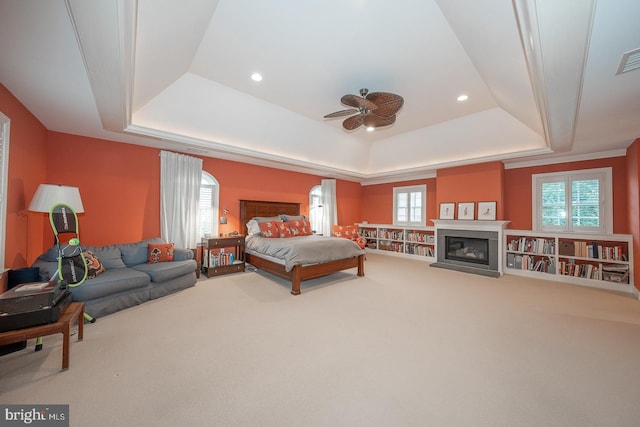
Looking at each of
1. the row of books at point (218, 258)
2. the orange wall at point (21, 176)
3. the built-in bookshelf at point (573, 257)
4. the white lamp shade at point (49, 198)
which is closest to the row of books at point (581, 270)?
the built-in bookshelf at point (573, 257)

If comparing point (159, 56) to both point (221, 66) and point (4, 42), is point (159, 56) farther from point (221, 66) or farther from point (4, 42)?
point (4, 42)

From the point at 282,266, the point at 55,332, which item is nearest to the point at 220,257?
the point at 282,266

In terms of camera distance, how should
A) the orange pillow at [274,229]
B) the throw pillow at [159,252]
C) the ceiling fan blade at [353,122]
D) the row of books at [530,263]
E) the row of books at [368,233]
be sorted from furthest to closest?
1. the row of books at [368,233]
2. the orange pillow at [274,229]
3. the row of books at [530,263]
4. the throw pillow at [159,252]
5. the ceiling fan blade at [353,122]

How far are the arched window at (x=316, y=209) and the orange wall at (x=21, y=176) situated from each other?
17.6 ft

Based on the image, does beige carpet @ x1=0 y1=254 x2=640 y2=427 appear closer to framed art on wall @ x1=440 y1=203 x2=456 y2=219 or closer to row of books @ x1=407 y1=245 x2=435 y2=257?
framed art on wall @ x1=440 y1=203 x2=456 y2=219

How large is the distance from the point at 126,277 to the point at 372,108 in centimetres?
394

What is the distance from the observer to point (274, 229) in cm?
521

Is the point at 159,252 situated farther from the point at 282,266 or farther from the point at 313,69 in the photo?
the point at 313,69

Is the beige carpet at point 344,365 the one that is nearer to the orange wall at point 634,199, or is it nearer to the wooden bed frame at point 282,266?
the wooden bed frame at point 282,266

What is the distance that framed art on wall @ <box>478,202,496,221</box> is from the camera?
5281 millimetres

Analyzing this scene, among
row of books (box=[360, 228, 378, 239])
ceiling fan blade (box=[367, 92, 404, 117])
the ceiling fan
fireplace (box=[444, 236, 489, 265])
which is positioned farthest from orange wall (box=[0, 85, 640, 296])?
ceiling fan blade (box=[367, 92, 404, 117])

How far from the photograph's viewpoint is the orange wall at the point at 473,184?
5242mm

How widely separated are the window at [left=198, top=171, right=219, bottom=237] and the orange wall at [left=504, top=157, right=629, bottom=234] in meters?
6.66

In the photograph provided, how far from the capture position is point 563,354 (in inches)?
87.1
